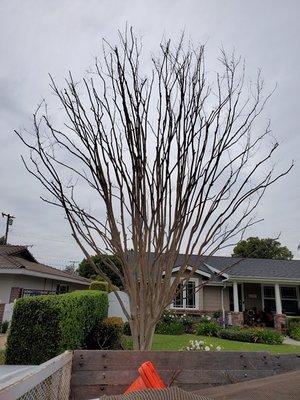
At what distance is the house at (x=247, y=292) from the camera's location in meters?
19.9

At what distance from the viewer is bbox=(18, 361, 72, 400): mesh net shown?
1.46 metres

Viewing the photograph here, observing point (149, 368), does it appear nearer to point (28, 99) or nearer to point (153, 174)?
point (153, 174)

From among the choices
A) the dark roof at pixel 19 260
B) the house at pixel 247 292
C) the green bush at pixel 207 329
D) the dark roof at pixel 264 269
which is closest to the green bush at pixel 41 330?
the green bush at pixel 207 329

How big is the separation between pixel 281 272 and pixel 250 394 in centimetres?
2108

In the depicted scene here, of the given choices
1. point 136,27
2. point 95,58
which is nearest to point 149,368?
point 95,58

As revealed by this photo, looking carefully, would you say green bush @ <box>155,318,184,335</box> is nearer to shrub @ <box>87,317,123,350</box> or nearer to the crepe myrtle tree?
shrub @ <box>87,317,123,350</box>

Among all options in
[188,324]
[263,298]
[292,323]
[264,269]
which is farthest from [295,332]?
[264,269]

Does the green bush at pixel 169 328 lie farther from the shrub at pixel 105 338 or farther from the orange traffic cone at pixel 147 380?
the orange traffic cone at pixel 147 380

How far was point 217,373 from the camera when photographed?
296cm

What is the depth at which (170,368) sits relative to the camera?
287cm

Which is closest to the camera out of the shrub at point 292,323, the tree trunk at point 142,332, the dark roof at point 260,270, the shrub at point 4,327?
the tree trunk at point 142,332

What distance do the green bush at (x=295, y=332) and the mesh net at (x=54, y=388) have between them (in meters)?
15.8

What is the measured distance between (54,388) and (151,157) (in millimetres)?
2216

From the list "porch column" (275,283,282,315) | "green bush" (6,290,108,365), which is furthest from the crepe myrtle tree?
"porch column" (275,283,282,315)
